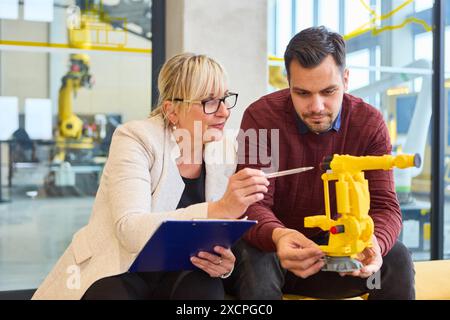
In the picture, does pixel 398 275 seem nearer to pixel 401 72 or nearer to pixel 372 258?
pixel 372 258

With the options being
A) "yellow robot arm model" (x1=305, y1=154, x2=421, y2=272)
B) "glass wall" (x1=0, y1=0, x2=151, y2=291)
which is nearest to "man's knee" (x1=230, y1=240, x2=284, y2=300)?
"yellow robot arm model" (x1=305, y1=154, x2=421, y2=272)

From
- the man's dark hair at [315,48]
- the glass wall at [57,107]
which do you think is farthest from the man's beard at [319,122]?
the glass wall at [57,107]

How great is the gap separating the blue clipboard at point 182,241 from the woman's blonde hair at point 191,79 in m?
0.49

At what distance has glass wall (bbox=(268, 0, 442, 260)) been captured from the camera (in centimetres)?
441

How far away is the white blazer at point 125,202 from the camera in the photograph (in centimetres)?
162

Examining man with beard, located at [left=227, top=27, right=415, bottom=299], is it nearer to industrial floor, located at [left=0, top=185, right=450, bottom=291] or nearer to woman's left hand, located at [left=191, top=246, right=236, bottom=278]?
woman's left hand, located at [left=191, top=246, right=236, bottom=278]

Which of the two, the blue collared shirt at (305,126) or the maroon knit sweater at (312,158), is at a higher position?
the blue collared shirt at (305,126)

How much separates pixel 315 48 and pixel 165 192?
2.04 ft

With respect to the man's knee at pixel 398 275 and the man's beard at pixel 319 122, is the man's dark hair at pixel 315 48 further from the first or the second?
the man's knee at pixel 398 275

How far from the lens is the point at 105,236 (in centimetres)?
172

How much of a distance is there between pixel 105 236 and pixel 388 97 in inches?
132

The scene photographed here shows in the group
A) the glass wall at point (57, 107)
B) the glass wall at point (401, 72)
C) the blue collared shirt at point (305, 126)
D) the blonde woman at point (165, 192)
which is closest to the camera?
the blonde woman at point (165, 192)
